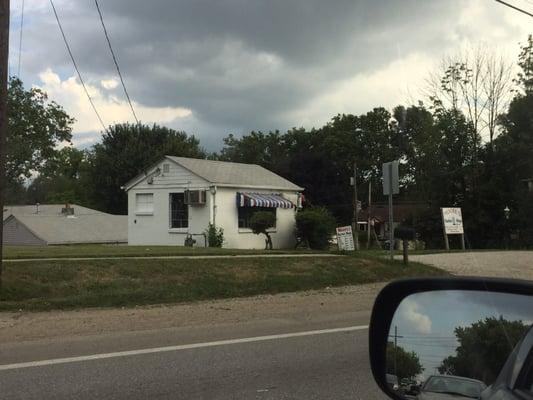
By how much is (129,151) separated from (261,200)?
29.4 metres

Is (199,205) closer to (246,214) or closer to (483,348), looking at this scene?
(246,214)

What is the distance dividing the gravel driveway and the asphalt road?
8.44 meters

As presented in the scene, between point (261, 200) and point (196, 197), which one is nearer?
point (196, 197)

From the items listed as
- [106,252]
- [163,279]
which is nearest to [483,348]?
[163,279]

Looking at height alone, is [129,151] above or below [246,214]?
above

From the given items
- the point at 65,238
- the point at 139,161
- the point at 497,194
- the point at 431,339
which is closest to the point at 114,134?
the point at 139,161

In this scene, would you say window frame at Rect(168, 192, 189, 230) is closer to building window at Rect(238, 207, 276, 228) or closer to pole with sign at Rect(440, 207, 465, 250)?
building window at Rect(238, 207, 276, 228)

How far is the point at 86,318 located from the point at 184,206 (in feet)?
54.6

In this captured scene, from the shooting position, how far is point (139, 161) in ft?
173

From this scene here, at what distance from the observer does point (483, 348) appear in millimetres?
2197

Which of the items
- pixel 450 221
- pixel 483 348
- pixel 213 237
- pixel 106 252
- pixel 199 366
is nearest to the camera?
pixel 483 348

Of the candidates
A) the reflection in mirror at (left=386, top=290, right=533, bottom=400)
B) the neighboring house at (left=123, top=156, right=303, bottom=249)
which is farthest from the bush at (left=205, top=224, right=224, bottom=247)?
the reflection in mirror at (left=386, top=290, right=533, bottom=400)

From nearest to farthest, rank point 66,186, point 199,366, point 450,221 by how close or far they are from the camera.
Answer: point 199,366, point 450,221, point 66,186

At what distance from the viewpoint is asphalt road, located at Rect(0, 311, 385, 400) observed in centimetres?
542
